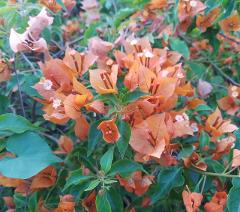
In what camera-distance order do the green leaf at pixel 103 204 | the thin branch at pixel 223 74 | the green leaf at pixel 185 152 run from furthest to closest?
the thin branch at pixel 223 74
the green leaf at pixel 185 152
the green leaf at pixel 103 204

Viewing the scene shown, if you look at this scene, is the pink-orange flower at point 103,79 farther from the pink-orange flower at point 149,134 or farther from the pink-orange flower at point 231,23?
the pink-orange flower at point 231,23

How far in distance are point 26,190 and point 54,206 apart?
0.07 m

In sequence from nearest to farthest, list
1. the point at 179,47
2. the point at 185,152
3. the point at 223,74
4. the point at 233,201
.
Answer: the point at 233,201
the point at 185,152
the point at 179,47
the point at 223,74

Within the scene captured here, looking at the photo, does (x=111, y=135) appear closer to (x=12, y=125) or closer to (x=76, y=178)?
(x=76, y=178)

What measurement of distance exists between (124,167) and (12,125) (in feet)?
0.82

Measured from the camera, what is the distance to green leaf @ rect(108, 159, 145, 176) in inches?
33.3

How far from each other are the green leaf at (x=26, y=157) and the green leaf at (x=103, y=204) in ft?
0.41

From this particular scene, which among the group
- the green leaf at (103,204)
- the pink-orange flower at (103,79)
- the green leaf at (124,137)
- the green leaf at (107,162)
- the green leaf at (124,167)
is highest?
the pink-orange flower at (103,79)

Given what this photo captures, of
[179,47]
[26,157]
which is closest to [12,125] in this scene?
[26,157]

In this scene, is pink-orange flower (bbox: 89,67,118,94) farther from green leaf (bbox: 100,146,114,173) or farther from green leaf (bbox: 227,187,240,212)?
green leaf (bbox: 227,187,240,212)

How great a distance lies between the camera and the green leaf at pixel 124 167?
0.85m

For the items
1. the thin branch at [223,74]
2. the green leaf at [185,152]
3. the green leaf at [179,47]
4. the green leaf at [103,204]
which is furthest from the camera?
the thin branch at [223,74]

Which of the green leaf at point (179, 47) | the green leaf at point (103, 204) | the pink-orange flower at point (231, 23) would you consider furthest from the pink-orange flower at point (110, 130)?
the pink-orange flower at point (231, 23)

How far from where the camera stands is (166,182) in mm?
912
